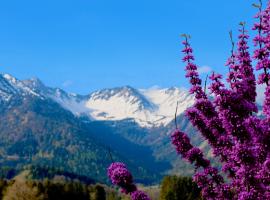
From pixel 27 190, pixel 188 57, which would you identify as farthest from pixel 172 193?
pixel 188 57

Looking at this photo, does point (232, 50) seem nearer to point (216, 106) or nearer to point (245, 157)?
point (216, 106)

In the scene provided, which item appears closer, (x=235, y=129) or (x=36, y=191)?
(x=235, y=129)

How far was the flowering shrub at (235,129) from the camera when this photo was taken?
1151cm

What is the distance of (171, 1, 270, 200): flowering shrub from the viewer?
11.5 m

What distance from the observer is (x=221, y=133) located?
1317 centimetres

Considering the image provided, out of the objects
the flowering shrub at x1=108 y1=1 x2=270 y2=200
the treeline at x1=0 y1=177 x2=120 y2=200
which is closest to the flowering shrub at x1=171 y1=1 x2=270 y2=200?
the flowering shrub at x1=108 y1=1 x2=270 y2=200

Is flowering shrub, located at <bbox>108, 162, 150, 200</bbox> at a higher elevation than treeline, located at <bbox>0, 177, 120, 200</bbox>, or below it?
below

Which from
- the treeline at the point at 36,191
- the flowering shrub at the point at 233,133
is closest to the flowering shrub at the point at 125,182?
the flowering shrub at the point at 233,133

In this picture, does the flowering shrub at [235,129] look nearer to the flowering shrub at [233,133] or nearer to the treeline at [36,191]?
the flowering shrub at [233,133]

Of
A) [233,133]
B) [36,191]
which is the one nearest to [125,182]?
[233,133]

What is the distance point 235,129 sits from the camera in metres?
11.8

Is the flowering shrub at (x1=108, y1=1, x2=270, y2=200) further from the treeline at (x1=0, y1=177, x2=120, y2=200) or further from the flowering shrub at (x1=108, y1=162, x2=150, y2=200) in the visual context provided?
the treeline at (x1=0, y1=177, x2=120, y2=200)

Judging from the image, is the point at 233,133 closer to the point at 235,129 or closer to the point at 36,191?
the point at 235,129

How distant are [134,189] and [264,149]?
3339 mm
